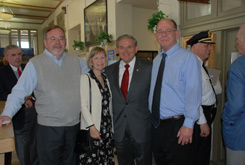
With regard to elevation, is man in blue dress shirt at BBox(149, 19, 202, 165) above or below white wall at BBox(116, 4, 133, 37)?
below

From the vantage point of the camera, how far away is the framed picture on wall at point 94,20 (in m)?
5.97

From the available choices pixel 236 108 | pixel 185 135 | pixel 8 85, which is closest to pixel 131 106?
pixel 185 135

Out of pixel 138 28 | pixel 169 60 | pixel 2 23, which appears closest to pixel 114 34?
pixel 138 28

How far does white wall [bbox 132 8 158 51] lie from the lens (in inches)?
239

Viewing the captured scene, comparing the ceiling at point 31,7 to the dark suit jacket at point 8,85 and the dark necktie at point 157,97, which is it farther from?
the dark necktie at point 157,97

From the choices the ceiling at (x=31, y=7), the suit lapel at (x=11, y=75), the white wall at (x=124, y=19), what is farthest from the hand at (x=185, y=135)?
the ceiling at (x=31, y=7)

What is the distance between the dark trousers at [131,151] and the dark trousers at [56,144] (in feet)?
1.71

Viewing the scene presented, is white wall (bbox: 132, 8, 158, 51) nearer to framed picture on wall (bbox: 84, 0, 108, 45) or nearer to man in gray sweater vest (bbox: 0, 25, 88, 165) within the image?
framed picture on wall (bbox: 84, 0, 108, 45)

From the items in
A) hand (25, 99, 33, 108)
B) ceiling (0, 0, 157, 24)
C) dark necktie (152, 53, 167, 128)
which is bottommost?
hand (25, 99, 33, 108)

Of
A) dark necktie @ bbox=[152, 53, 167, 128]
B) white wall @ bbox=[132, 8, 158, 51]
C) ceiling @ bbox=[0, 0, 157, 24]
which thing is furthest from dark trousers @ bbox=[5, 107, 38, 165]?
ceiling @ bbox=[0, 0, 157, 24]

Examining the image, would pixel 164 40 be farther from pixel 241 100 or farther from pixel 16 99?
pixel 16 99

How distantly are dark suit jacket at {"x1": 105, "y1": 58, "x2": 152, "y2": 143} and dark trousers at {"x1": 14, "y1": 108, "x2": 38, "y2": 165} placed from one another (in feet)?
5.04

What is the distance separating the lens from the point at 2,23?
45.6 feet

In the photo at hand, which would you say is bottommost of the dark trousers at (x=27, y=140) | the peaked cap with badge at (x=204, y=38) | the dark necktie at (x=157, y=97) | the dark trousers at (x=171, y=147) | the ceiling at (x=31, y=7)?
the dark trousers at (x=27, y=140)
